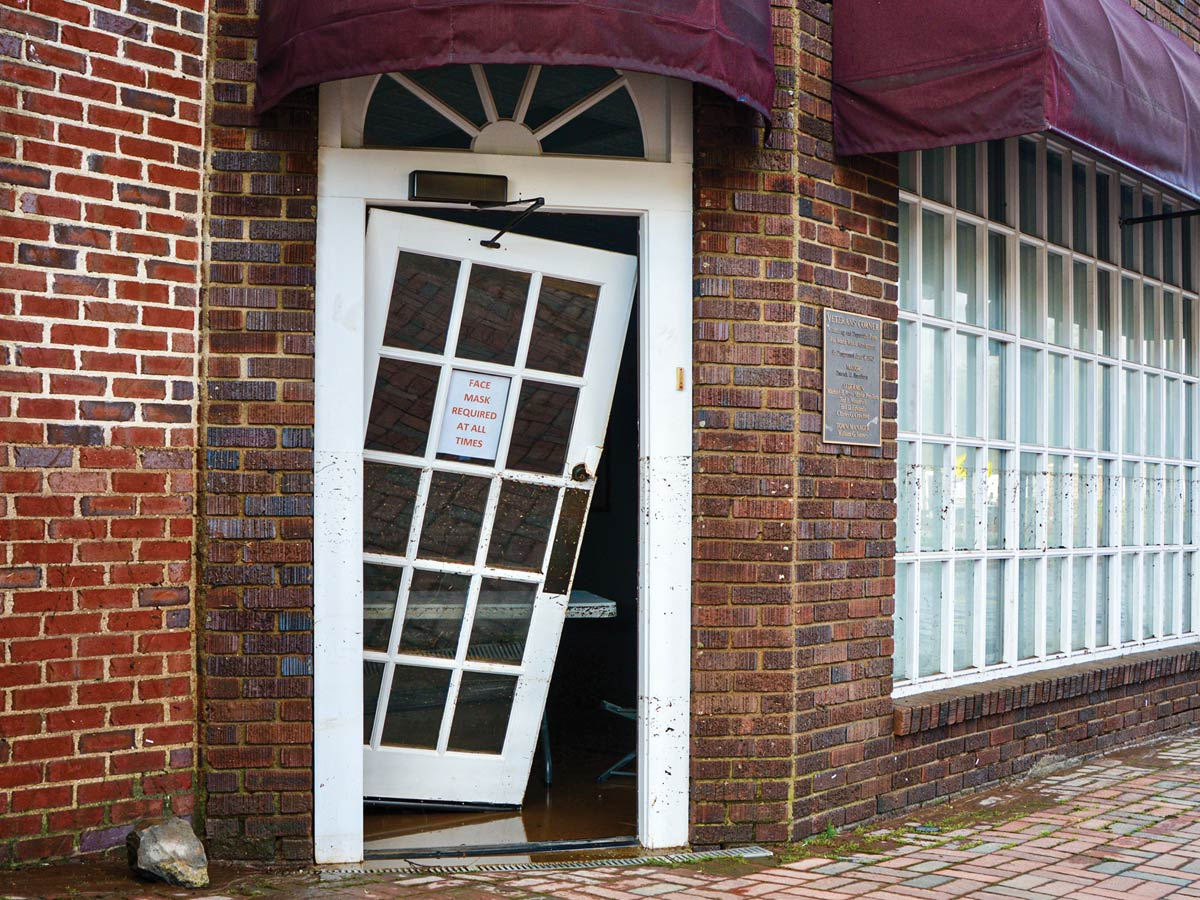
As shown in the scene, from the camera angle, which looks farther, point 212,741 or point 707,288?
point 707,288

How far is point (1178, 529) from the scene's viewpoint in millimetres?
8430

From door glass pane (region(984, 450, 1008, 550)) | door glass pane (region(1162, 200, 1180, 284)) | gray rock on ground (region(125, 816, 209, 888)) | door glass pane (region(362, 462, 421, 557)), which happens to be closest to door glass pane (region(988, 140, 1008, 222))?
door glass pane (region(984, 450, 1008, 550))

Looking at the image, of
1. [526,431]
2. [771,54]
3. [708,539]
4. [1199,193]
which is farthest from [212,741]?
[1199,193]

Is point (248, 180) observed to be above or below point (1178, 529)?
above

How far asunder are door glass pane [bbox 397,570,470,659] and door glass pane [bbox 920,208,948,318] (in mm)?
2600

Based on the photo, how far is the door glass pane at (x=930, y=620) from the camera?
6121mm

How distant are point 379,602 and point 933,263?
122 inches

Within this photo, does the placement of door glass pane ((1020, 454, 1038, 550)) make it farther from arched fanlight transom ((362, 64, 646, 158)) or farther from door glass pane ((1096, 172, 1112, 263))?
arched fanlight transom ((362, 64, 646, 158))

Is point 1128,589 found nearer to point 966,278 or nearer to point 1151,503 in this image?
point 1151,503

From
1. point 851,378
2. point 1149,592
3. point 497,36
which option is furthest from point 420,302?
point 1149,592

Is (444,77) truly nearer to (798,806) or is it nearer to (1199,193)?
(798,806)

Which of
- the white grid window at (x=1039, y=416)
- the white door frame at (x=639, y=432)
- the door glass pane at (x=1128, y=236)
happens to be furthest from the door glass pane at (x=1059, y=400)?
the white door frame at (x=639, y=432)

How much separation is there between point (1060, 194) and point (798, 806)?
3.98m

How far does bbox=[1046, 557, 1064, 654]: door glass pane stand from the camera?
7.10m
